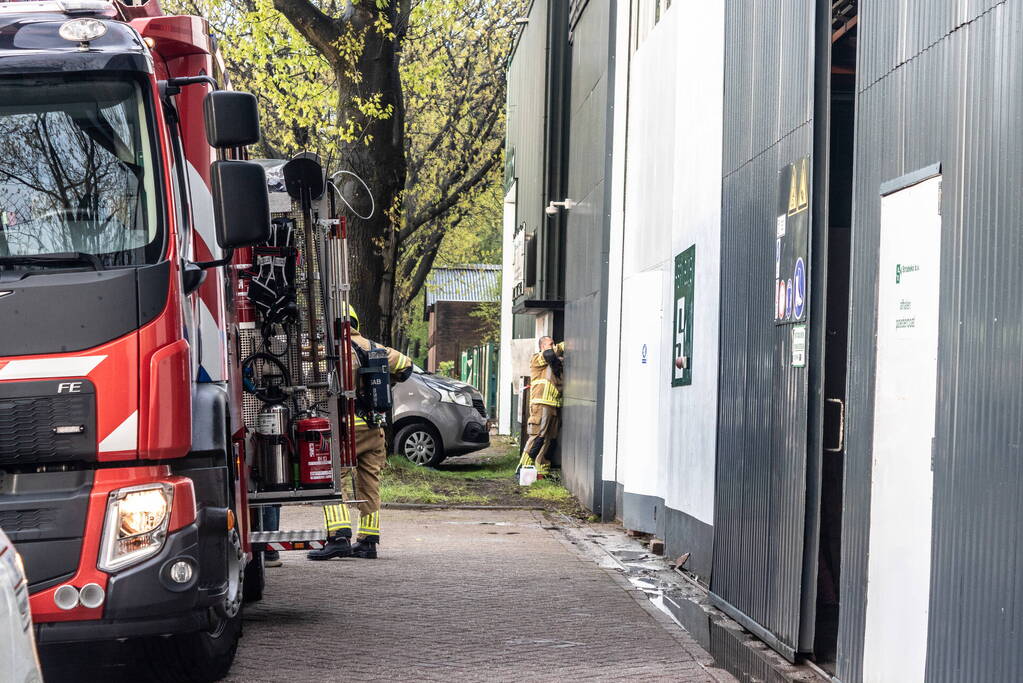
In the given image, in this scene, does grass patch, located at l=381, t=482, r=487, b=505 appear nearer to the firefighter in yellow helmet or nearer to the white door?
the firefighter in yellow helmet

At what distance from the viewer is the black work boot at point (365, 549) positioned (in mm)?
11922

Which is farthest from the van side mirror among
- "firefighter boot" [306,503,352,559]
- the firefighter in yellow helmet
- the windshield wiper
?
"firefighter boot" [306,503,352,559]

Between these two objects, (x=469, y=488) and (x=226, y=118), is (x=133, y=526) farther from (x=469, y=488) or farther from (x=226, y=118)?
(x=469, y=488)

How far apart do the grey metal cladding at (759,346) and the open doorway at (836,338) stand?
21 cm

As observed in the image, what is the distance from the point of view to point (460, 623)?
8883 mm

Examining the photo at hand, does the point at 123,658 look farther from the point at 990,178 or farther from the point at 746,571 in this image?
the point at 990,178

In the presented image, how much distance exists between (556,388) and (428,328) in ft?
221

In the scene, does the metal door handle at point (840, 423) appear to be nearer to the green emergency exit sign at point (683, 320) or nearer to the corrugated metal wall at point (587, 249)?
the green emergency exit sign at point (683, 320)

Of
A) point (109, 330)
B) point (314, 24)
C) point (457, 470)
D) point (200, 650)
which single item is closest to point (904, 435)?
point (109, 330)

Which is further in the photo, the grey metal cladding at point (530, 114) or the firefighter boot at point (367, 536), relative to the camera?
the grey metal cladding at point (530, 114)

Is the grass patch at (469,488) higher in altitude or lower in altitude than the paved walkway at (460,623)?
lower

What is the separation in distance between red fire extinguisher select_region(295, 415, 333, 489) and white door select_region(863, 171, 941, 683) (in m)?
3.62

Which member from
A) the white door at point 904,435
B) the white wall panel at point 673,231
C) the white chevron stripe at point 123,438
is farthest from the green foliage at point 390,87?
the white door at point 904,435

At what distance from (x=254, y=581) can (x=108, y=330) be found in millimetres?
4295
